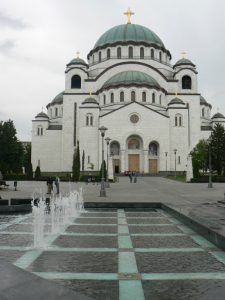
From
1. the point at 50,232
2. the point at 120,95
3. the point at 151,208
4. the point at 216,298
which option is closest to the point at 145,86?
the point at 120,95

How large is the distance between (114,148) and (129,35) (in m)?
19.7

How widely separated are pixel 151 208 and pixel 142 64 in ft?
158

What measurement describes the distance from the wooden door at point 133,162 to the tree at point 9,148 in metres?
16.0

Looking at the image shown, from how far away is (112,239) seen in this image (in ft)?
23.9

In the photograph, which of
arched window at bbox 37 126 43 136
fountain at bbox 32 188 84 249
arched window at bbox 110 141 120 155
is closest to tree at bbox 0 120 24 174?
arched window at bbox 37 126 43 136

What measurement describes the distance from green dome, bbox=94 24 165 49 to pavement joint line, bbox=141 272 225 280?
57806 millimetres

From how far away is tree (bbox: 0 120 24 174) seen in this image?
46.9 meters

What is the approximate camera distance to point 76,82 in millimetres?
60250

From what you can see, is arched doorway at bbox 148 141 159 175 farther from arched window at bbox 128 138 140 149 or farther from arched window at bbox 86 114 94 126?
→ arched window at bbox 86 114 94 126

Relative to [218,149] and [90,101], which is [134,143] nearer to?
[90,101]

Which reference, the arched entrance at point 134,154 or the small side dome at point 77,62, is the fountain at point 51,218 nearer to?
the arched entrance at point 134,154

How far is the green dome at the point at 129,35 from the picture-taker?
59.7 m

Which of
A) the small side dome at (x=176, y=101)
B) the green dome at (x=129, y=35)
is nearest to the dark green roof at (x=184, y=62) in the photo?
the green dome at (x=129, y=35)

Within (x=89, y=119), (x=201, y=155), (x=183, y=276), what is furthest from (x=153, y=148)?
(x=183, y=276)
